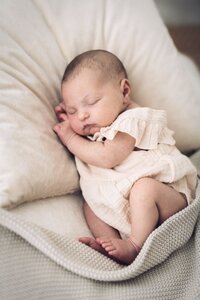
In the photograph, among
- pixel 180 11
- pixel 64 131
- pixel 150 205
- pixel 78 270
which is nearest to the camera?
pixel 78 270

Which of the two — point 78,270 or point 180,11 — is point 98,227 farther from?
point 180,11

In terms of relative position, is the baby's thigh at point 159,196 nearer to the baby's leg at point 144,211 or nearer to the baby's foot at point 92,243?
the baby's leg at point 144,211

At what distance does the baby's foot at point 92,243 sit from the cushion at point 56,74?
13cm

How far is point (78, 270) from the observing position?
2.35 ft

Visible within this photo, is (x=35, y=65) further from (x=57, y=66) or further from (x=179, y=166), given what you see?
(x=179, y=166)

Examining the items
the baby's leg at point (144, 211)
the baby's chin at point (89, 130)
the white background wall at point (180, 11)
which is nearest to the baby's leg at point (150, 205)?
the baby's leg at point (144, 211)

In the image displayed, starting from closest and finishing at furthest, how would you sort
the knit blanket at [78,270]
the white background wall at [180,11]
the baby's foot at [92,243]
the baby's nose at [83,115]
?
the knit blanket at [78,270] < the baby's foot at [92,243] < the baby's nose at [83,115] < the white background wall at [180,11]

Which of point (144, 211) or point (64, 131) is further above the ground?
point (64, 131)

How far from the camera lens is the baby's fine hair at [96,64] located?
93cm

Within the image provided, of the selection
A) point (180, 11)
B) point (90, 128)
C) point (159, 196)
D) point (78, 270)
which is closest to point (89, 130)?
point (90, 128)

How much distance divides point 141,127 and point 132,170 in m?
0.10

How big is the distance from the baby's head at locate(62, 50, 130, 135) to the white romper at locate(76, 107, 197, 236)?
0.09 ft

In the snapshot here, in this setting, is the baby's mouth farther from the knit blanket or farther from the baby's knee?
the knit blanket

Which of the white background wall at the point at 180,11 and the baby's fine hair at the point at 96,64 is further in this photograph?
the white background wall at the point at 180,11
